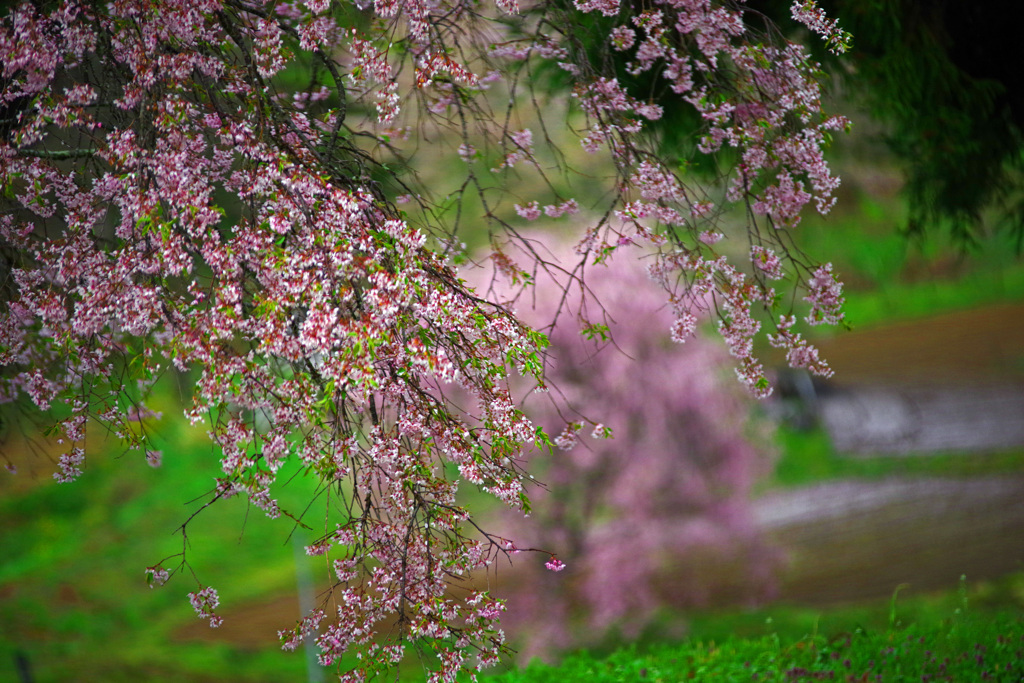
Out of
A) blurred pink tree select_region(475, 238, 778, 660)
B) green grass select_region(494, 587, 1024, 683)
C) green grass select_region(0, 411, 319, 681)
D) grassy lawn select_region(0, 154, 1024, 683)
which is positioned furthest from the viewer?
green grass select_region(0, 411, 319, 681)

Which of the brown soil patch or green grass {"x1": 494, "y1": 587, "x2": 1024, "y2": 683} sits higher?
the brown soil patch

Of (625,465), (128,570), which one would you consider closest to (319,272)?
(625,465)

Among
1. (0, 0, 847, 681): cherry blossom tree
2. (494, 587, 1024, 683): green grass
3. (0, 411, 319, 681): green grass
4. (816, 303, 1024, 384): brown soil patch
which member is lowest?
(494, 587, 1024, 683): green grass

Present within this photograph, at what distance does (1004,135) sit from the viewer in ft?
18.9

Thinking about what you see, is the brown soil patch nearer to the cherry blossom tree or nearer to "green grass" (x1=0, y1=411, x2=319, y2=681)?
"green grass" (x1=0, y1=411, x2=319, y2=681)

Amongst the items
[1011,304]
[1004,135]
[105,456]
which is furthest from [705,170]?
[1011,304]

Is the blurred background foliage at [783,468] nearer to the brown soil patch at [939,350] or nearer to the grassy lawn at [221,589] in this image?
the grassy lawn at [221,589]

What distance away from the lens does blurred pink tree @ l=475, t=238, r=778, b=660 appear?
8.24 meters

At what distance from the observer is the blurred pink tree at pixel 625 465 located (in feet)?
27.0

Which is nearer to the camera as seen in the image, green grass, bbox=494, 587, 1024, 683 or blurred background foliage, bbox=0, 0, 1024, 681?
green grass, bbox=494, 587, 1024, 683

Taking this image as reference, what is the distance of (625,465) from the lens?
8398 mm

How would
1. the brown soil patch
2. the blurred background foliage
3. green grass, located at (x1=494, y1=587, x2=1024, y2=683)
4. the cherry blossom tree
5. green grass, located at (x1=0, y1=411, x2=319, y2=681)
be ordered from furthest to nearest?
the brown soil patch < green grass, located at (x1=0, y1=411, x2=319, y2=681) < the blurred background foliage < green grass, located at (x1=494, y1=587, x2=1024, y2=683) < the cherry blossom tree

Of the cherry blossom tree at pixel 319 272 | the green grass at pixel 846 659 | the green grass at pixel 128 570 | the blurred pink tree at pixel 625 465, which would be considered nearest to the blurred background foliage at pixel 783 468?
the green grass at pixel 128 570

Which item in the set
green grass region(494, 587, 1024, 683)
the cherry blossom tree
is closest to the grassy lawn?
green grass region(494, 587, 1024, 683)
